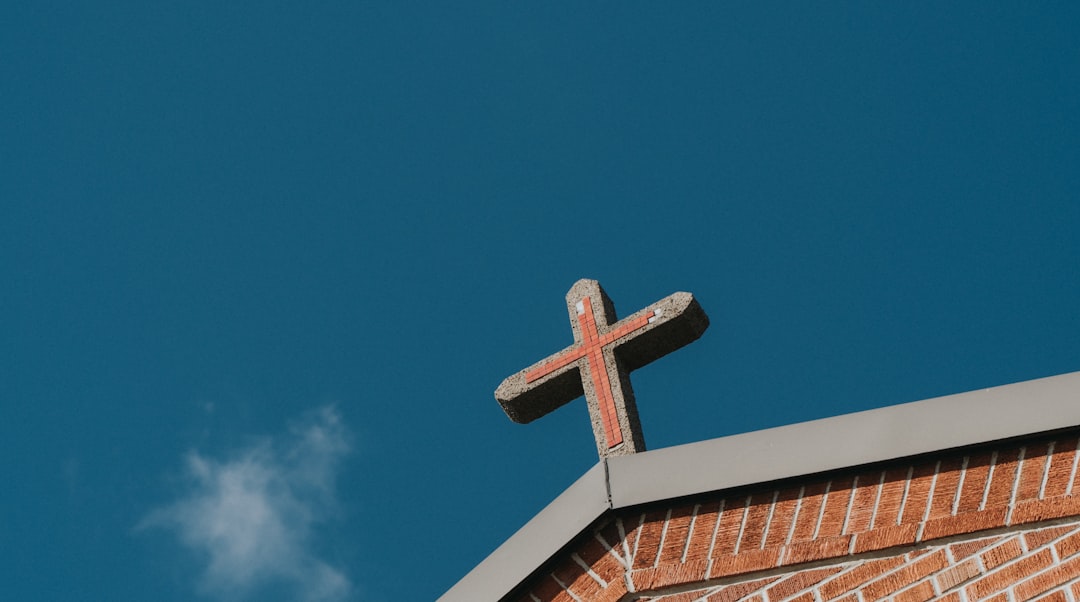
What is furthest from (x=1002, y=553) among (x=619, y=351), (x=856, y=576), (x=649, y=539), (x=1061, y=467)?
(x=619, y=351)

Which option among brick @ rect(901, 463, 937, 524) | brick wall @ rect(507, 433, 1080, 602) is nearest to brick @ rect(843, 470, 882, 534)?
brick wall @ rect(507, 433, 1080, 602)

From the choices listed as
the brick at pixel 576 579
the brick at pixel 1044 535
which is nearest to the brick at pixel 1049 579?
the brick at pixel 1044 535

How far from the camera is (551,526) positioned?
5.13 metres

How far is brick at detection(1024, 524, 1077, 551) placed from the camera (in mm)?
4270

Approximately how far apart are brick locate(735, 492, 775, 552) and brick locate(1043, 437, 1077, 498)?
3.39ft

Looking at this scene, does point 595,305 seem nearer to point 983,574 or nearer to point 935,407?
point 935,407

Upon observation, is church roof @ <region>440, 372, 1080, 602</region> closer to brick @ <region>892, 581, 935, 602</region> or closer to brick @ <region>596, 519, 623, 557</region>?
brick @ <region>596, 519, 623, 557</region>

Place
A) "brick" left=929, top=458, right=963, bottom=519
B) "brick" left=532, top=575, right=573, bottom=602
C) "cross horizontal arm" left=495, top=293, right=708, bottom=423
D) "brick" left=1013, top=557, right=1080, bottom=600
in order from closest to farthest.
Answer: "brick" left=1013, top=557, right=1080, bottom=600 → "brick" left=929, top=458, right=963, bottom=519 → "brick" left=532, top=575, right=573, bottom=602 → "cross horizontal arm" left=495, top=293, right=708, bottom=423

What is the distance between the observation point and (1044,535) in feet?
14.1

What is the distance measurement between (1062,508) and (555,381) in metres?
2.67

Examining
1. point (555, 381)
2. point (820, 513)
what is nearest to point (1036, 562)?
point (820, 513)

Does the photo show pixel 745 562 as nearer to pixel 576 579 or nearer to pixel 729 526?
pixel 729 526

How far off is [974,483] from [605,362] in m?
2.10

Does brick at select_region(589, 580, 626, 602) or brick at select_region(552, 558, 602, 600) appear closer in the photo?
brick at select_region(589, 580, 626, 602)
